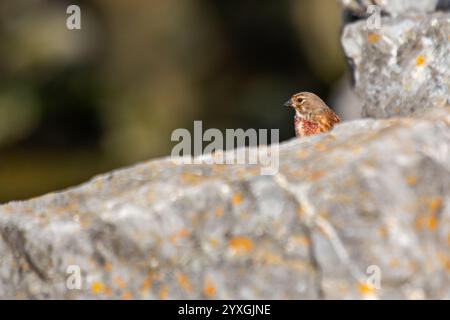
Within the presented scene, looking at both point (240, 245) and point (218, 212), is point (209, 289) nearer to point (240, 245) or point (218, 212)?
point (240, 245)

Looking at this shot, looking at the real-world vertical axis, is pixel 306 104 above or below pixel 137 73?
below

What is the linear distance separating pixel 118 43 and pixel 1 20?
3.55m

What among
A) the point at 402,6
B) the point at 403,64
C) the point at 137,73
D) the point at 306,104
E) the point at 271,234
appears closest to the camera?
the point at 271,234

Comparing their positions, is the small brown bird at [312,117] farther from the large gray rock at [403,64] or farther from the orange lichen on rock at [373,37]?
the orange lichen on rock at [373,37]

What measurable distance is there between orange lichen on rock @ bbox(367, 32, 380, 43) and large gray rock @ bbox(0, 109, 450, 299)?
2520 millimetres

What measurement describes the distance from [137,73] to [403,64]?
72.9 feet

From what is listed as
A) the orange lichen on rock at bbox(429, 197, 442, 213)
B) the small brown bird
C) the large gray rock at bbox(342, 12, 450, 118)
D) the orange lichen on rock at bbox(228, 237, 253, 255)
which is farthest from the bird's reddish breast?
the orange lichen on rock at bbox(228, 237, 253, 255)

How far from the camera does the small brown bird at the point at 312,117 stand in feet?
34.4

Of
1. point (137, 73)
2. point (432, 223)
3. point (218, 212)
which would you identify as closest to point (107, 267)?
point (218, 212)

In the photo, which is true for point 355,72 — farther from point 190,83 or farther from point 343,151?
point 190,83

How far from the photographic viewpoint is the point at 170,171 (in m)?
7.97

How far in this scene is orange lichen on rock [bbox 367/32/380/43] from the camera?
10.1 meters

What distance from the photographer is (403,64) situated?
32.2 ft

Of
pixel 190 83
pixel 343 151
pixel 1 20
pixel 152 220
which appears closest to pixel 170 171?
pixel 152 220
